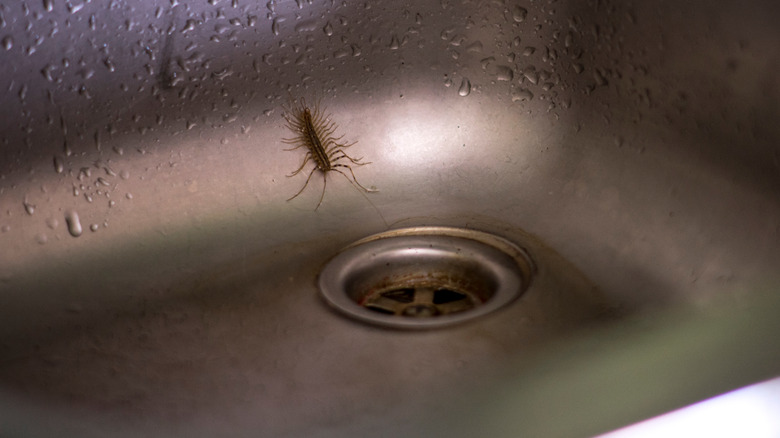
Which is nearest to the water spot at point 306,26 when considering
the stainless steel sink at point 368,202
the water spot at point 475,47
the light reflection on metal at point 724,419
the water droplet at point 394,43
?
the stainless steel sink at point 368,202

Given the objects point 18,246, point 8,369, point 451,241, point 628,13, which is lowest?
point 8,369

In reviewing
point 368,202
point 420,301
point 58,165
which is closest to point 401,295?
point 420,301

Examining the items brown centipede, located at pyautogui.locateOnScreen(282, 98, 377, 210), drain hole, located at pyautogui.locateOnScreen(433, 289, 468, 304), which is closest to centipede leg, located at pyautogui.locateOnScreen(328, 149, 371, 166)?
brown centipede, located at pyautogui.locateOnScreen(282, 98, 377, 210)

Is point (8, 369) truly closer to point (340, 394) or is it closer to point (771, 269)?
point (340, 394)

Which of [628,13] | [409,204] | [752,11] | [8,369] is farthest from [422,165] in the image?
[8,369]

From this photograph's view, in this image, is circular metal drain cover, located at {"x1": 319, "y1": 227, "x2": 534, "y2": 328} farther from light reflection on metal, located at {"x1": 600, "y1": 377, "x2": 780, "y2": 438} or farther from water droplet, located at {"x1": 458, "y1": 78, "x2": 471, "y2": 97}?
light reflection on metal, located at {"x1": 600, "y1": 377, "x2": 780, "y2": 438}
